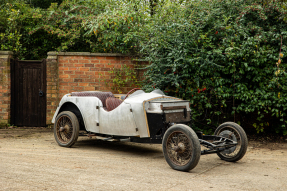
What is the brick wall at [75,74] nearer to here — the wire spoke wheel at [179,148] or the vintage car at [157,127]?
Result: the vintage car at [157,127]

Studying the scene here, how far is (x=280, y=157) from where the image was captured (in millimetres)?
5594

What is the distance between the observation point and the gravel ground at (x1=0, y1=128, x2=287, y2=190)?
12.3ft

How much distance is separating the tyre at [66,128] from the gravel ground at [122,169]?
0.19 meters

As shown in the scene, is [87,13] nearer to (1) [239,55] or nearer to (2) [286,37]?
(1) [239,55]

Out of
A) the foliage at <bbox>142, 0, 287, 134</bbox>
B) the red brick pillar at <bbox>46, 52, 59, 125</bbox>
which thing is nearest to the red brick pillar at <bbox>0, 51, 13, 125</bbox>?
the red brick pillar at <bbox>46, 52, 59, 125</bbox>

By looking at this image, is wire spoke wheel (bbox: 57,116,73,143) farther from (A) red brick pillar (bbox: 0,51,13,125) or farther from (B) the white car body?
(A) red brick pillar (bbox: 0,51,13,125)

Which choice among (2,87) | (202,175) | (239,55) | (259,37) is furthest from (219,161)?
(2,87)

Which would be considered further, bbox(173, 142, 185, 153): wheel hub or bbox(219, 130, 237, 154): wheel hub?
bbox(219, 130, 237, 154): wheel hub

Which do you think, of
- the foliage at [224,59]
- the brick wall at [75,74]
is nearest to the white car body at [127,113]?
the foliage at [224,59]

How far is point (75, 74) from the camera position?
8391 millimetres

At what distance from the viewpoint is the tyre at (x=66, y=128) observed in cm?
599

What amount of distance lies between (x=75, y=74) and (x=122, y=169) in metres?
4.53

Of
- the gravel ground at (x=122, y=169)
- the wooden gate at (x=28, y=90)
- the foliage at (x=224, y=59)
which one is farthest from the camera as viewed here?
the wooden gate at (x=28, y=90)

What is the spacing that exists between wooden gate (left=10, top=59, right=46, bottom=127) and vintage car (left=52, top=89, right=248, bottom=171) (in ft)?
8.92
